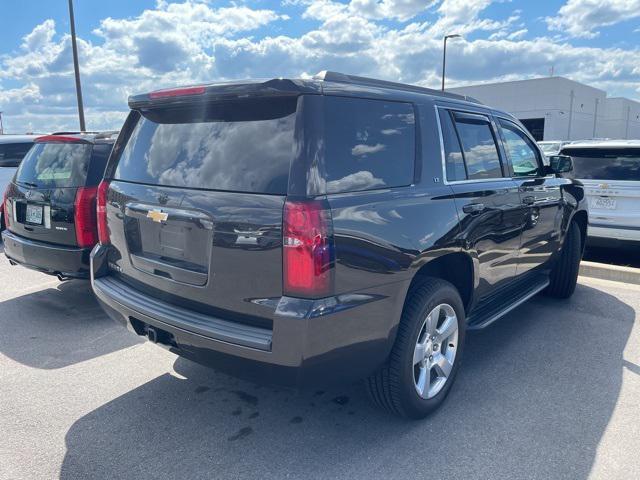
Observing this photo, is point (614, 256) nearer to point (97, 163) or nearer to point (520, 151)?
point (520, 151)

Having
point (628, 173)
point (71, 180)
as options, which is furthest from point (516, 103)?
point (71, 180)

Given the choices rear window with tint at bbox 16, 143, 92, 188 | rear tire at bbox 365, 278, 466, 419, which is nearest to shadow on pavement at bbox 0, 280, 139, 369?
rear window with tint at bbox 16, 143, 92, 188

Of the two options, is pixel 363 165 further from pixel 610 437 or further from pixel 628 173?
pixel 628 173

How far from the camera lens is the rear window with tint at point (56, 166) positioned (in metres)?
4.98

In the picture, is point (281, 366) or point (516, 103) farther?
point (516, 103)

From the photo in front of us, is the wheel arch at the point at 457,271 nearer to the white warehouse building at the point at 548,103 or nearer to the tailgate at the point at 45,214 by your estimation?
the tailgate at the point at 45,214

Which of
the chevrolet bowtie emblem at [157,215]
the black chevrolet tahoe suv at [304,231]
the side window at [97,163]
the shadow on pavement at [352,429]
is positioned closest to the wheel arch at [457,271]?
the black chevrolet tahoe suv at [304,231]

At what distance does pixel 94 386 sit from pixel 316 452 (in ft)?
5.68

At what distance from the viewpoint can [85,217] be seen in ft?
15.7

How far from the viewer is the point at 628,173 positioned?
6.49m

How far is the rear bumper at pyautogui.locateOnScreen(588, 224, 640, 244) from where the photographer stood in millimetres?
6461

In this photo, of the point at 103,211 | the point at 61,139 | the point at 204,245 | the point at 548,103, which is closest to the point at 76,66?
the point at 61,139

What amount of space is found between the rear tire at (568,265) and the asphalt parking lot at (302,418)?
92 centimetres

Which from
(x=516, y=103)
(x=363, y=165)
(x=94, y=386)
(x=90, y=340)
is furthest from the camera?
(x=516, y=103)
